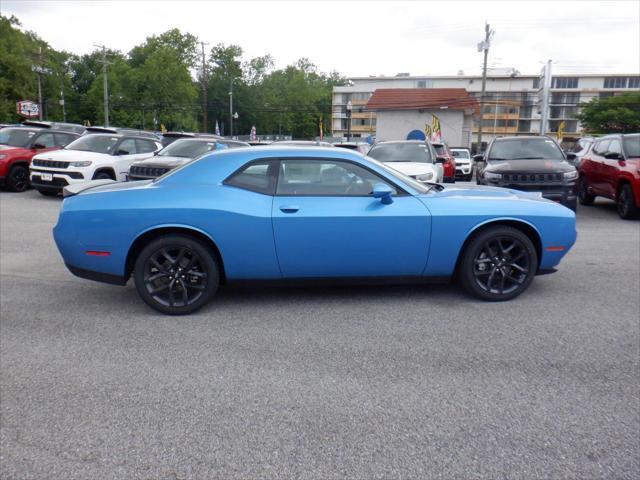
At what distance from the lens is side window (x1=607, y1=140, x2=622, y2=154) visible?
11.4 m

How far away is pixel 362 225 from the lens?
483cm

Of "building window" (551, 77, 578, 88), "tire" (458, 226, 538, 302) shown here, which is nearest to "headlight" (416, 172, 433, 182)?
"tire" (458, 226, 538, 302)

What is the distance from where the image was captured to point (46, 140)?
49.3 feet

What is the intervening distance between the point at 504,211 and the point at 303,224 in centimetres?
188

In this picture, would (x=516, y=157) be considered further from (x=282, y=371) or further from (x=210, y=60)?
(x=210, y=60)

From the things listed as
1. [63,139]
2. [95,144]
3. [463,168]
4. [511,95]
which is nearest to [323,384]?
[95,144]

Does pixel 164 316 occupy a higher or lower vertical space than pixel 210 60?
lower

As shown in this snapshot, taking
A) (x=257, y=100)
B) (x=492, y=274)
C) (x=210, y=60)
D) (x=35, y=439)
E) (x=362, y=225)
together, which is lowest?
(x=35, y=439)

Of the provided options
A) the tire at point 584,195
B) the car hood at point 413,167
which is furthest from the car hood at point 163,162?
the tire at point 584,195

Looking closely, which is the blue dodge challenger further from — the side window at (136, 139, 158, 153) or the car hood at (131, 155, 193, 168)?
the side window at (136, 139, 158, 153)

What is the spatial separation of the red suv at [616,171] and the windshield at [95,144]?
11422 millimetres

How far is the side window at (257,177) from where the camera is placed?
194 inches

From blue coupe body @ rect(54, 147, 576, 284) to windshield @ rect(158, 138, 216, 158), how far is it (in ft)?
26.0

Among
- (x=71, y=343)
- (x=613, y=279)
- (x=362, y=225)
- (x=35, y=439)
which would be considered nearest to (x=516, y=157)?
(x=613, y=279)
